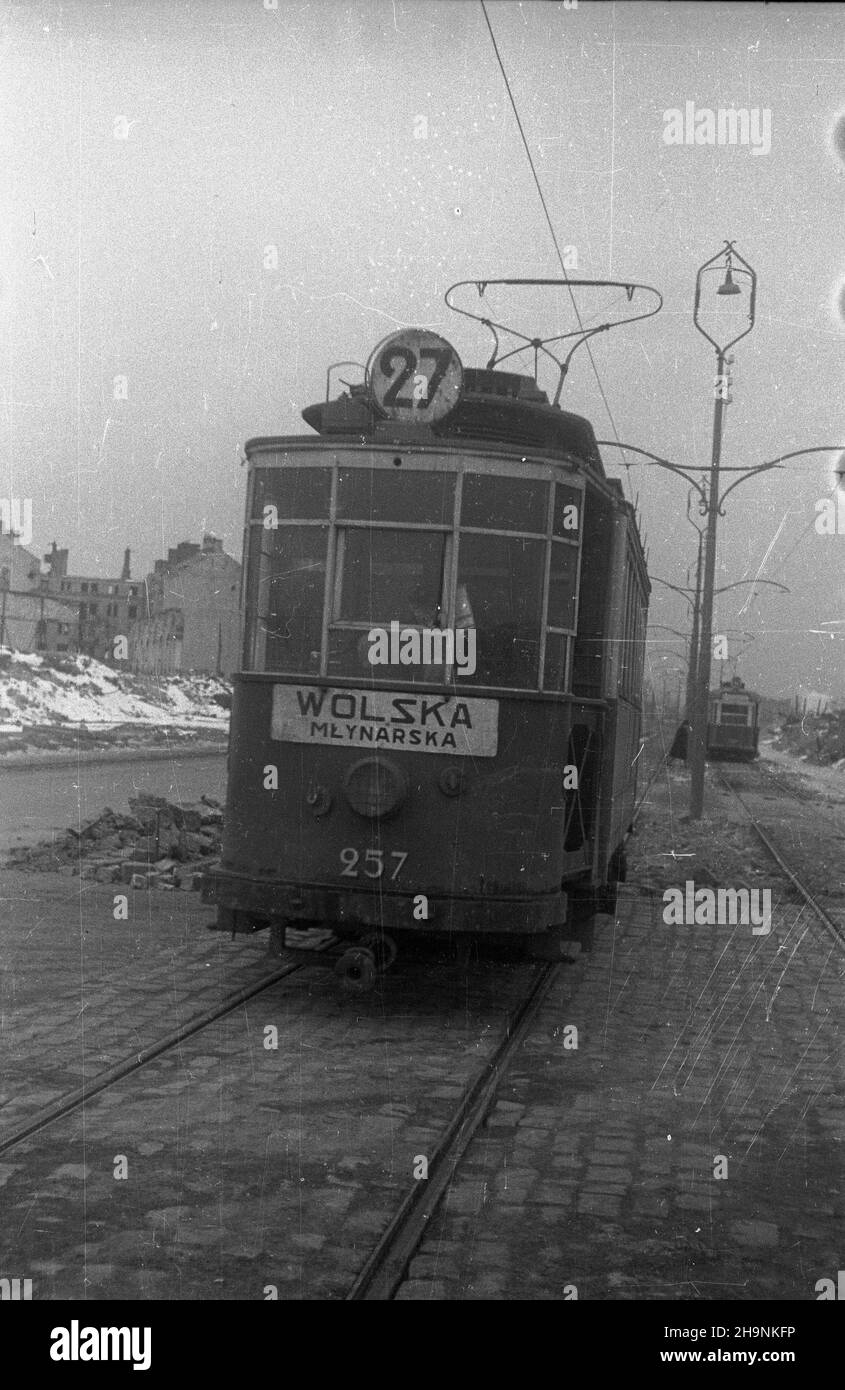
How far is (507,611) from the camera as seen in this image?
7.99 m

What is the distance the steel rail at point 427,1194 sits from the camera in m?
4.27

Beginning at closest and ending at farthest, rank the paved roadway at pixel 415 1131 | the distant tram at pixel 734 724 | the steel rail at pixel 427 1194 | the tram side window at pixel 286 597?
the steel rail at pixel 427 1194, the paved roadway at pixel 415 1131, the tram side window at pixel 286 597, the distant tram at pixel 734 724

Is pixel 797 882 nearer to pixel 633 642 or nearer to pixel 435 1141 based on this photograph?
pixel 633 642

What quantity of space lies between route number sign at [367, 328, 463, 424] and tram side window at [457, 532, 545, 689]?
2.72ft

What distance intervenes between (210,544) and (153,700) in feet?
21.6

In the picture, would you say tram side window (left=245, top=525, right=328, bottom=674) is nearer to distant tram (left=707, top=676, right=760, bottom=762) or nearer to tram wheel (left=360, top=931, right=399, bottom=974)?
tram wheel (left=360, top=931, right=399, bottom=974)

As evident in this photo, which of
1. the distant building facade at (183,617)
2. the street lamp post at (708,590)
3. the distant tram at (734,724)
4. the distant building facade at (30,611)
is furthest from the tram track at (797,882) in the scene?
the distant building facade at (30,611)

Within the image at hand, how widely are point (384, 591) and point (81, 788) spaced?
15.7 m

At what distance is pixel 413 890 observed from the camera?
7.78 metres

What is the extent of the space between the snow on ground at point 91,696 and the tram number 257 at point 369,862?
93.0 ft

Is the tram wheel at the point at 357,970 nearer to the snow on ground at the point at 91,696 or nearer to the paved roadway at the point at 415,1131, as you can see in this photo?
the paved roadway at the point at 415,1131

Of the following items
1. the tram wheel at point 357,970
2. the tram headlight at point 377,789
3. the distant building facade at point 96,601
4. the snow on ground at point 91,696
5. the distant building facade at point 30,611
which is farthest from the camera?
the distant building facade at point 96,601

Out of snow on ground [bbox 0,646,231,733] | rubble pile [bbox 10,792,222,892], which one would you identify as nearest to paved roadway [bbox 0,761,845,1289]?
rubble pile [bbox 10,792,222,892]
